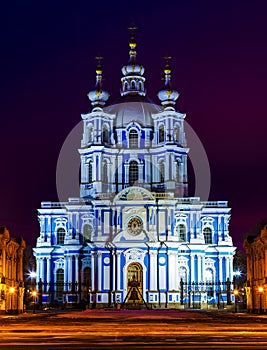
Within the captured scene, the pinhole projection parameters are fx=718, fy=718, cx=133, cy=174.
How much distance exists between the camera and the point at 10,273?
59.2 metres

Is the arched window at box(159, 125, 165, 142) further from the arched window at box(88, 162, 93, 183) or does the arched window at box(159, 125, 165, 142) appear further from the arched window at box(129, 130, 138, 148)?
the arched window at box(88, 162, 93, 183)

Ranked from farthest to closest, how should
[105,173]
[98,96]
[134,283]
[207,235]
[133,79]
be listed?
1. [133,79]
2. [98,96]
3. [105,173]
4. [207,235]
5. [134,283]

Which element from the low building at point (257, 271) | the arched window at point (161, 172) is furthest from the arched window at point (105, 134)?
the low building at point (257, 271)

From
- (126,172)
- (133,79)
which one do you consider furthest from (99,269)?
(133,79)

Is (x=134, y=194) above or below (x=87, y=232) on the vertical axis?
above

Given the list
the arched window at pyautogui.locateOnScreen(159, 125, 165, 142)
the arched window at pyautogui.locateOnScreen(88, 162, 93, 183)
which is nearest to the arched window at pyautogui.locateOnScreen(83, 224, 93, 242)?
the arched window at pyautogui.locateOnScreen(88, 162, 93, 183)

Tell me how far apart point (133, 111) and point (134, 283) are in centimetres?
2469

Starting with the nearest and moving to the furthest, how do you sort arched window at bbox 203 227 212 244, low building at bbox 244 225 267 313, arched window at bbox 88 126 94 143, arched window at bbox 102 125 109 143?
low building at bbox 244 225 267 313 < arched window at bbox 203 227 212 244 < arched window at bbox 88 126 94 143 < arched window at bbox 102 125 109 143

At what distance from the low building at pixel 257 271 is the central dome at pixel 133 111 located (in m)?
33.1

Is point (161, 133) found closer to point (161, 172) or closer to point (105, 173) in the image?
point (161, 172)

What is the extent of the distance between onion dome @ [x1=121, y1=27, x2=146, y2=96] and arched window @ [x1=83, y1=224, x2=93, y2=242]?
20.5 meters

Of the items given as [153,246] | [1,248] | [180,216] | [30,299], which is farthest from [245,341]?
[30,299]

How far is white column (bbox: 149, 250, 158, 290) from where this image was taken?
255 ft

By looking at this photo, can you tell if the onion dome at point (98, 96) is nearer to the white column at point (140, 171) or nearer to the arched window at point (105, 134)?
the arched window at point (105, 134)
